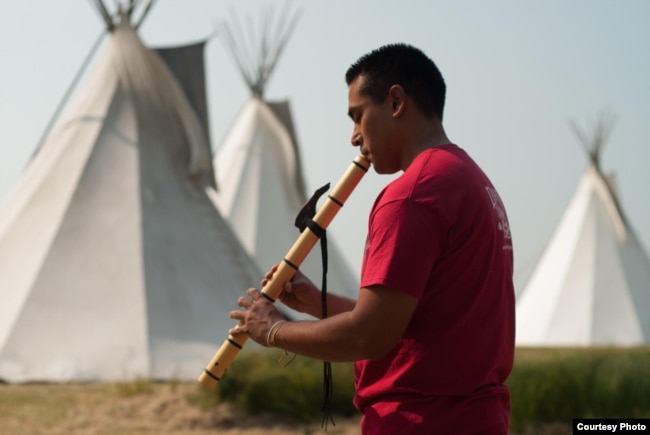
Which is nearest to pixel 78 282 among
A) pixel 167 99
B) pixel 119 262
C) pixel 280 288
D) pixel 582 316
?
pixel 119 262

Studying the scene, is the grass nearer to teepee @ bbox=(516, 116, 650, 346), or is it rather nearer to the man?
the man

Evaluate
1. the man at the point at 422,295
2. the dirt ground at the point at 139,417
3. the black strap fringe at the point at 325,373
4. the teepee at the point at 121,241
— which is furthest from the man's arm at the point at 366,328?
the teepee at the point at 121,241

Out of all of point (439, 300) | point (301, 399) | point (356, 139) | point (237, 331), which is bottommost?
point (301, 399)

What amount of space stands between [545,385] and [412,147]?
675 centimetres

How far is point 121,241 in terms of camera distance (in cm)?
1181

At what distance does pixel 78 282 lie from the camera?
11469mm

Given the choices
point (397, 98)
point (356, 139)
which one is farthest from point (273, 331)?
point (397, 98)

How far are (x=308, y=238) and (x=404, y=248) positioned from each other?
0.54 m

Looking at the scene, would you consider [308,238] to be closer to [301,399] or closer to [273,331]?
[273,331]

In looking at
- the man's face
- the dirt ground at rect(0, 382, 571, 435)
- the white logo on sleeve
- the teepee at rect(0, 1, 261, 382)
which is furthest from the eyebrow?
the teepee at rect(0, 1, 261, 382)

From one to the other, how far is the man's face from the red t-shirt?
0.11m

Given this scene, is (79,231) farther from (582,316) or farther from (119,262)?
(582,316)

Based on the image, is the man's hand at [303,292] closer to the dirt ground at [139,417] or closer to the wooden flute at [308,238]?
the wooden flute at [308,238]

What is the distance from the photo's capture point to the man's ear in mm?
2383
